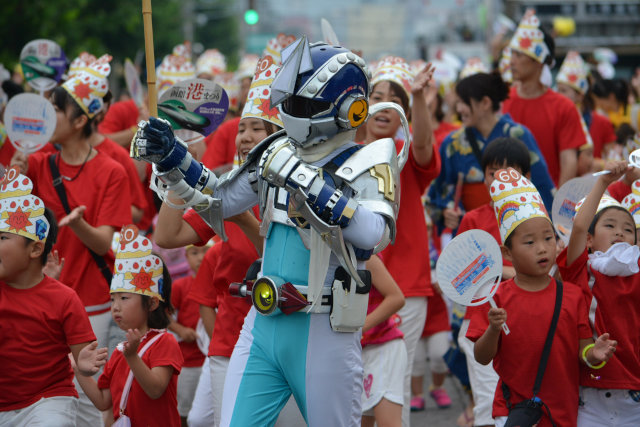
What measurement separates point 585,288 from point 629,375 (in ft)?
1.57

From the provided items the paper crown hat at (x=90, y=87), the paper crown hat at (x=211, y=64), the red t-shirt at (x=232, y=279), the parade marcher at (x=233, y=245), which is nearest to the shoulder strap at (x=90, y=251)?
the paper crown hat at (x=90, y=87)

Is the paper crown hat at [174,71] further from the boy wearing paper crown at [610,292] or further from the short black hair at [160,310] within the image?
the boy wearing paper crown at [610,292]

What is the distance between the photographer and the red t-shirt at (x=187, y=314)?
6773 mm

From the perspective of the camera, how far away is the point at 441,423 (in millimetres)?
7137

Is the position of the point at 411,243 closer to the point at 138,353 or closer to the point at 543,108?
the point at 138,353

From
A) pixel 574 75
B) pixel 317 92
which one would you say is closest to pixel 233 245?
pixel 317 92

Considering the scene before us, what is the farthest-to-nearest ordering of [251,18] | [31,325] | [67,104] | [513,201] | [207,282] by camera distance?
[251,18] → [67,104] → [207,282] → [31,325] → [513,201]

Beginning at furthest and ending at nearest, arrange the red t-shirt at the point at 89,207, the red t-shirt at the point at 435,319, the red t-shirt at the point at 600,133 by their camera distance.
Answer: the red t-shirt at the point at 600,133, the red t-shirt at the point at 435,319, the red t-shirt at the point at 89,207

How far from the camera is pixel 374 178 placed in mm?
3826

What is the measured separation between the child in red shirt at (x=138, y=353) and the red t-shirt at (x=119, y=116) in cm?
384

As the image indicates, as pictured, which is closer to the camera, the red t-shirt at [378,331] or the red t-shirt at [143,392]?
the red t-shirt at [143,392]

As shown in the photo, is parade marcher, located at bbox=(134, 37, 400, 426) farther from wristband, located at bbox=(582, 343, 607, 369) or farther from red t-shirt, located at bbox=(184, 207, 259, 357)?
wristband, located at bbox=(582, 343, 607, 369)

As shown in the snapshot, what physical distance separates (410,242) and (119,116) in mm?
4029

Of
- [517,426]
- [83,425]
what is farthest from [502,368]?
[83,425]
